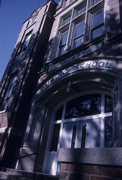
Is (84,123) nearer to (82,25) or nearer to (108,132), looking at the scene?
(108,132)

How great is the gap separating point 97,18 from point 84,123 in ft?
17.6

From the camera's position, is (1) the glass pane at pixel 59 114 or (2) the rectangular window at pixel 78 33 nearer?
(1) the glass pane at pixel 59 114

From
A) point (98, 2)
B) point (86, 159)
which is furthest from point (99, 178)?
point (98, 2)

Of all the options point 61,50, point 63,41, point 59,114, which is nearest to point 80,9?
point 63,41

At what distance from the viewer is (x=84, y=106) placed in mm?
6262

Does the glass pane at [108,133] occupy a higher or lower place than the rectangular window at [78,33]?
lower

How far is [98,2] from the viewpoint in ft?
27.5

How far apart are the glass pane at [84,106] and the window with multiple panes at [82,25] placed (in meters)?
2.66

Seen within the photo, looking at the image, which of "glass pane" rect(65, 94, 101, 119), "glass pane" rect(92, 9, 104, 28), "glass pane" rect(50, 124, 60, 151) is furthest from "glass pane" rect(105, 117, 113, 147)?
"glass pane" rect(92, 9, 104, 28)

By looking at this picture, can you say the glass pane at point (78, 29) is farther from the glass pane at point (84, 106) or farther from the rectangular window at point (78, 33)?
the glass pane at point (84, 106)

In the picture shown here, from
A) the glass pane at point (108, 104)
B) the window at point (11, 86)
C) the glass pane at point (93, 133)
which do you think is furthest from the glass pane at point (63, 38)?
the glass pane at point (93, 133)

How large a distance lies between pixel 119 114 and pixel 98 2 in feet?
21.7

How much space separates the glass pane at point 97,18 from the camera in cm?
781

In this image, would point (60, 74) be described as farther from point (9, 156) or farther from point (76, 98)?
point (9, 156)
